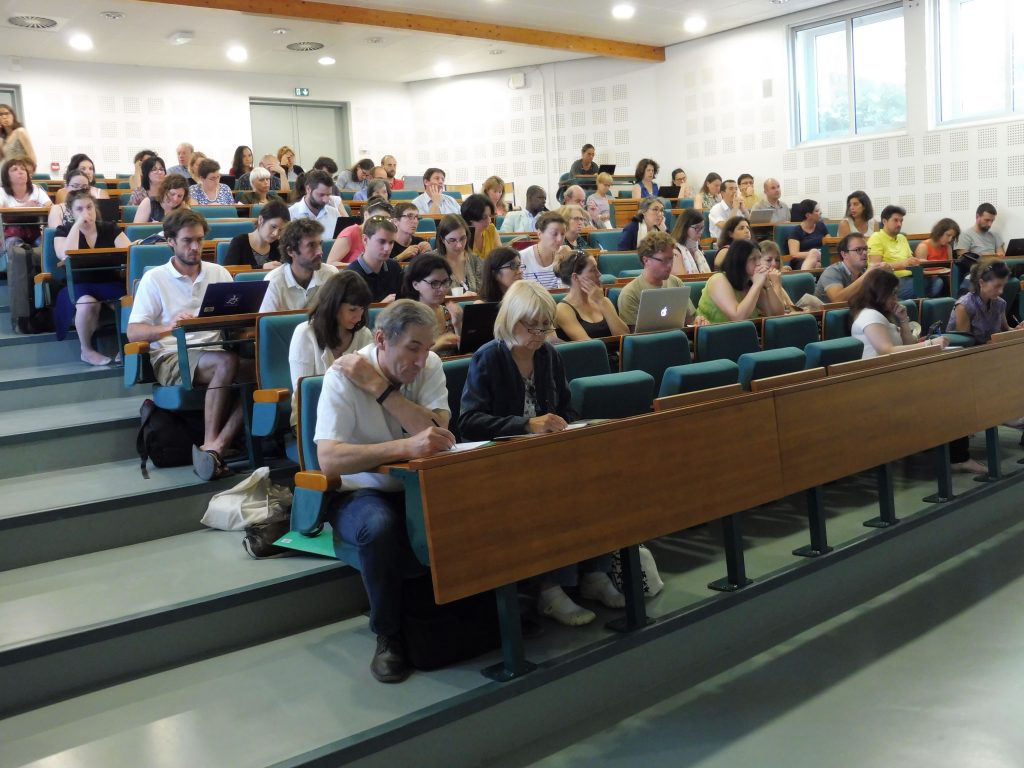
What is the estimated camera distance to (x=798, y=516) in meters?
3.63

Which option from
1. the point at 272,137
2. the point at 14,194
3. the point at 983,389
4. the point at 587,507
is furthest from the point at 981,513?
the point at 272,137

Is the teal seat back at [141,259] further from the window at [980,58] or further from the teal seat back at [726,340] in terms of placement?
the window at [980,58]

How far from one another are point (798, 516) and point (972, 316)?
180 cm

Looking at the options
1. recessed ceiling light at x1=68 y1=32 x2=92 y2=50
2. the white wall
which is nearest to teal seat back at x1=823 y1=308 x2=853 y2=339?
recessed ceiling light at x1=68 y1=32 x2=92 y2=50

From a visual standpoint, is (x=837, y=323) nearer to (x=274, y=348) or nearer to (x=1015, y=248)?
(x=274, y=348)

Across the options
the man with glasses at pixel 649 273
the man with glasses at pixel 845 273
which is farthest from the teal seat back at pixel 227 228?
the man with glasses at pixel 845 273

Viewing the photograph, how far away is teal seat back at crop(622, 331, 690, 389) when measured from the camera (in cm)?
356

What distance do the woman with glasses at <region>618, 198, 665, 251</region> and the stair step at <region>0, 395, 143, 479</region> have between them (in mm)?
3962

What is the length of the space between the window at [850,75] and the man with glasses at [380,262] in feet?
23.7

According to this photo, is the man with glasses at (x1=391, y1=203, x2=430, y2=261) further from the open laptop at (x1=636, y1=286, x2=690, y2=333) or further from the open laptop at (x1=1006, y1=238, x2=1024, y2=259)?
the open laptop at (x1=1006, y1=238, x2=1024, y2=259)

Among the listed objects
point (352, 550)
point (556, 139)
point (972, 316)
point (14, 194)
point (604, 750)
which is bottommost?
point (604, 750)

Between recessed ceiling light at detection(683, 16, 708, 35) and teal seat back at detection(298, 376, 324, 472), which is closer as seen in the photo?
teal seat back at detection(298, 376, 324, 472)

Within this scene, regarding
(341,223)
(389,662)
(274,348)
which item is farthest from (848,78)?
(389,662)

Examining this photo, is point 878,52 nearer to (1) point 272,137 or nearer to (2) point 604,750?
(1) point 272,137
